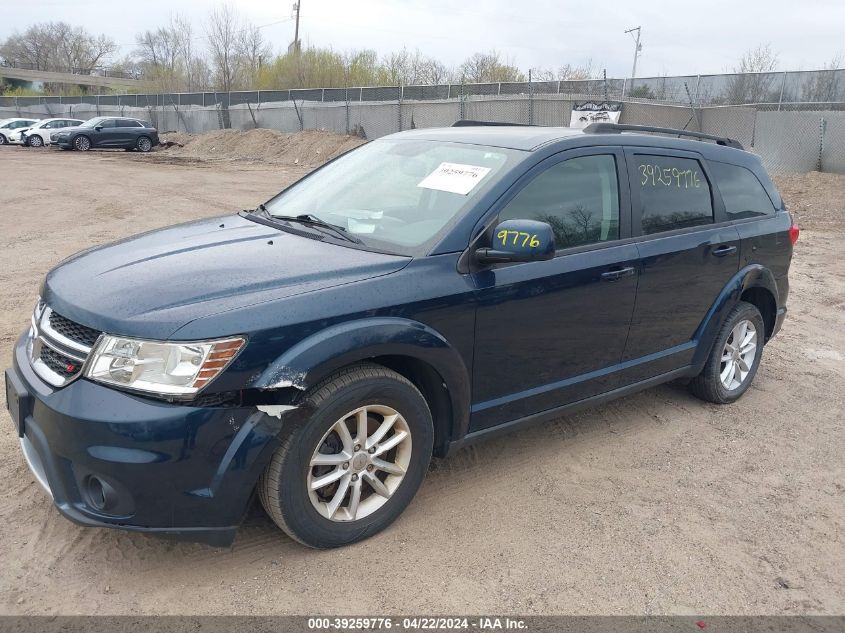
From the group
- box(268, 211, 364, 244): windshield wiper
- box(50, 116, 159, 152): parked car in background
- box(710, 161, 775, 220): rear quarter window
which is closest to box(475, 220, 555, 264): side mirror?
box(268, 211, 364, 244): windshield wiper

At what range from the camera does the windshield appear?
3.39m

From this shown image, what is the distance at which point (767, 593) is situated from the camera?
2.95m

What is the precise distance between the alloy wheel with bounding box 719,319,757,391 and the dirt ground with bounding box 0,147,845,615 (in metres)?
0.19

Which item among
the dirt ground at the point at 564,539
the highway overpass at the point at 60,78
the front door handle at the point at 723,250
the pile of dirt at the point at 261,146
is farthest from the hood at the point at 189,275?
the highway overpass at the point at 60,78

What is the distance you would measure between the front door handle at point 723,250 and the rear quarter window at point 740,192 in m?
0.23

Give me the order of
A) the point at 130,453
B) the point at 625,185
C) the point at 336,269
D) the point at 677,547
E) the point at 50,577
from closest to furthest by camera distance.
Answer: the point at 130,453
the point at 50,577
the point at 336,269
the point at 677,547
the point at 625,185

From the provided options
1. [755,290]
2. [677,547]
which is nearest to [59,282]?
[677,547]

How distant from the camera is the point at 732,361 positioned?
16.2 feet

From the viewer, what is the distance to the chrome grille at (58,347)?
2707 mm

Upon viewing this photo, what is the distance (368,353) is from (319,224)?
100 cm

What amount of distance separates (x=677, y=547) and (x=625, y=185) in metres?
1.93

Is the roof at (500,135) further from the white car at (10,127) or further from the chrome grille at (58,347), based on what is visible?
the white car at (10,127)

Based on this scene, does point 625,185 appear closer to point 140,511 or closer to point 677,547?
point 677,547

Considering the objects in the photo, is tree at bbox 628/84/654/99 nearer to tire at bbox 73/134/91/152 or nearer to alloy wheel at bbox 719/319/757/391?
alloy wheel at bbox 719/319/757/391
